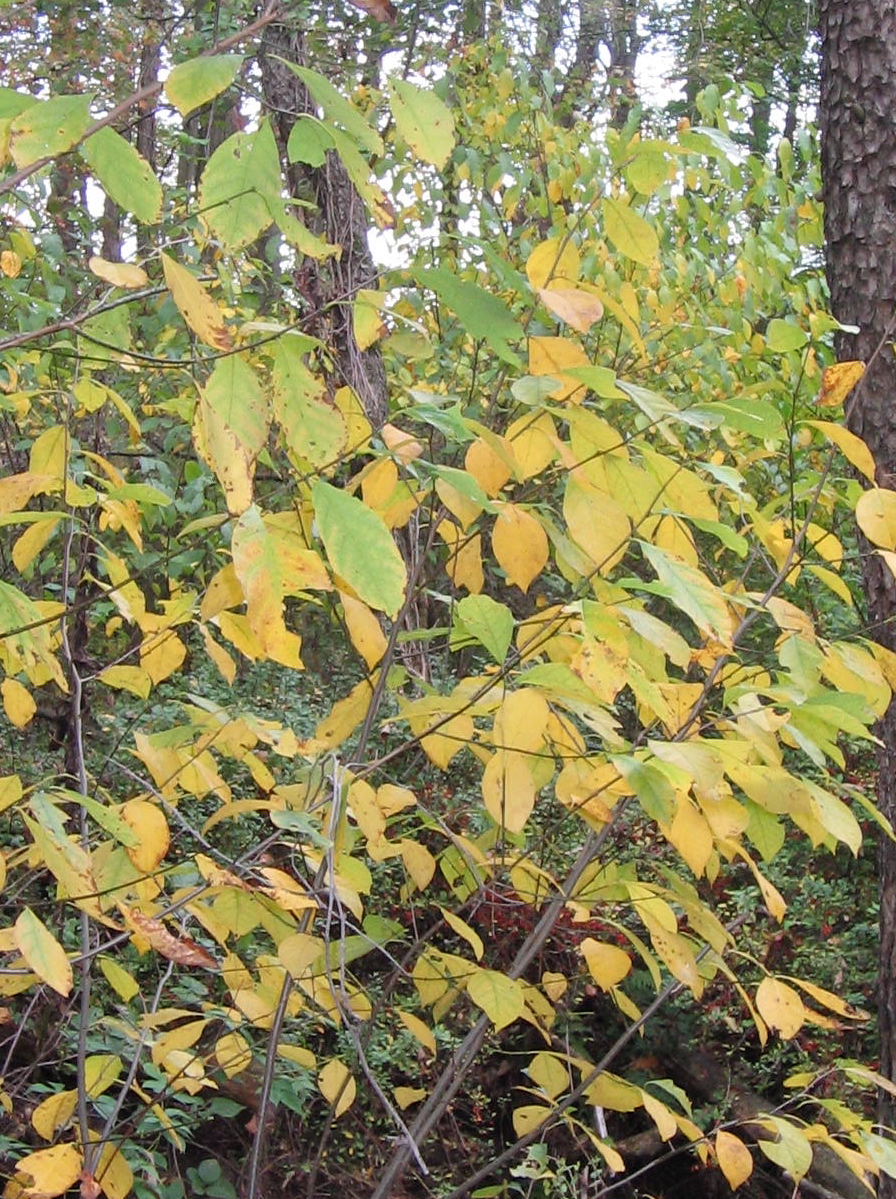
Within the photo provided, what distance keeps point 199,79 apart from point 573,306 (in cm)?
34

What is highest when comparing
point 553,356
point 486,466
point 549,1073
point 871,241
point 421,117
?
point 421,117

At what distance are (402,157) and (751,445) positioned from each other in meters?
1.77

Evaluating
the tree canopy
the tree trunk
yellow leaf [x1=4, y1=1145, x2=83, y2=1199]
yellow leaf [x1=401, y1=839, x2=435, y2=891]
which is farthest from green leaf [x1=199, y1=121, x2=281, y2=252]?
the tree trunk

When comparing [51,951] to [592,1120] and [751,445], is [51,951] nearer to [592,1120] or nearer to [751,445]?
[592,1120]

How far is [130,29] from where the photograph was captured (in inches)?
300

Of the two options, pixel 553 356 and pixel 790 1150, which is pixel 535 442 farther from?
pixel 790 1150

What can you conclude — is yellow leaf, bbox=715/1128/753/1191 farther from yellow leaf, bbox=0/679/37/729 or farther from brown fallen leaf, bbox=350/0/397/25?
brown fallen leaf, bbox=350/0/397/25

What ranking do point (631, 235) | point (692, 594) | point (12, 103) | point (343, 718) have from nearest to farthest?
point (12, 103) → point (692, 594) → point (631, 235) → point (343, 718)

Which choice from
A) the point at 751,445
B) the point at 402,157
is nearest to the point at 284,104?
the point at 402,157

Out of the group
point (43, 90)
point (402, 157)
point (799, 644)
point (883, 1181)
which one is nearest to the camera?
point (799, 644)

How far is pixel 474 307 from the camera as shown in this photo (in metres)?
0.91

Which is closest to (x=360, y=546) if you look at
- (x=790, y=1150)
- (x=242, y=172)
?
(x=242, y=172)

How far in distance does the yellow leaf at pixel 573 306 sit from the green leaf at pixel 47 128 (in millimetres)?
382

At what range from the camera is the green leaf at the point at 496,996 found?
1.23 metres
